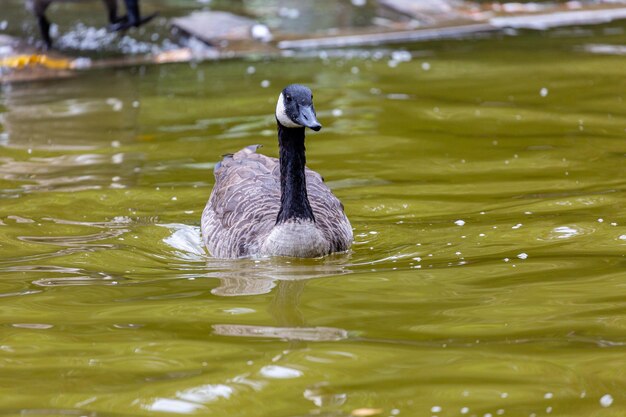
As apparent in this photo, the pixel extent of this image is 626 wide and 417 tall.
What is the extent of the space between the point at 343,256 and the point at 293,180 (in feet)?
1.88

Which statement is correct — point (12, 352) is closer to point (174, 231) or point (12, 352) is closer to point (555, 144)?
point (174, 231)

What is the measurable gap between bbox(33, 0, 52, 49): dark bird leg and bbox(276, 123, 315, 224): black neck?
24.9ft

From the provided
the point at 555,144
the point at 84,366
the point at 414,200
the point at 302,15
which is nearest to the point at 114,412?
the point at 84,366

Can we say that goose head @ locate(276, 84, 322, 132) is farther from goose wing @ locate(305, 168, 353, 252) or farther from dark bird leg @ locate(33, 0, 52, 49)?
dark bird leg @ locate(33, 0, 52, 49)

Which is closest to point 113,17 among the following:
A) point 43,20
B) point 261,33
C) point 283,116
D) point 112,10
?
point 112,10

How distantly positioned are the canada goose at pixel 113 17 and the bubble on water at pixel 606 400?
33.2 feet

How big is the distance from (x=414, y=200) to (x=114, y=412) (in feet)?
13.4

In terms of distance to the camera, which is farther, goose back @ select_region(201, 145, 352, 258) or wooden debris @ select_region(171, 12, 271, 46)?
wooden debris @ select_region(171, 12, 271, 46)

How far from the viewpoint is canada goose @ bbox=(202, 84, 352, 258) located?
7.13 m

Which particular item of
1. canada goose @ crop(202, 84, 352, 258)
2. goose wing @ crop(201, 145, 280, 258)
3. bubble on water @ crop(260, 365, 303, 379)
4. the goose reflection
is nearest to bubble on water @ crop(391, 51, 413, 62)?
goose wing @ crop(201, 145, 280, 258)

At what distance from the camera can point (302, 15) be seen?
667 inches

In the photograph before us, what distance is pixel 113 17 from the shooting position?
570 inches

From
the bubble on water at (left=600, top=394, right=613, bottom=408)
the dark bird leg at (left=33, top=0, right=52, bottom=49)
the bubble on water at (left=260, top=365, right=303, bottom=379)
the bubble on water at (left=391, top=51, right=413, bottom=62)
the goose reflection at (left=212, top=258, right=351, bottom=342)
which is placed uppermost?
the dark bird leg at (left=33, top=0, right=52, bottom=49)

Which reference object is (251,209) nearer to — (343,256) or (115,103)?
(343,256)
